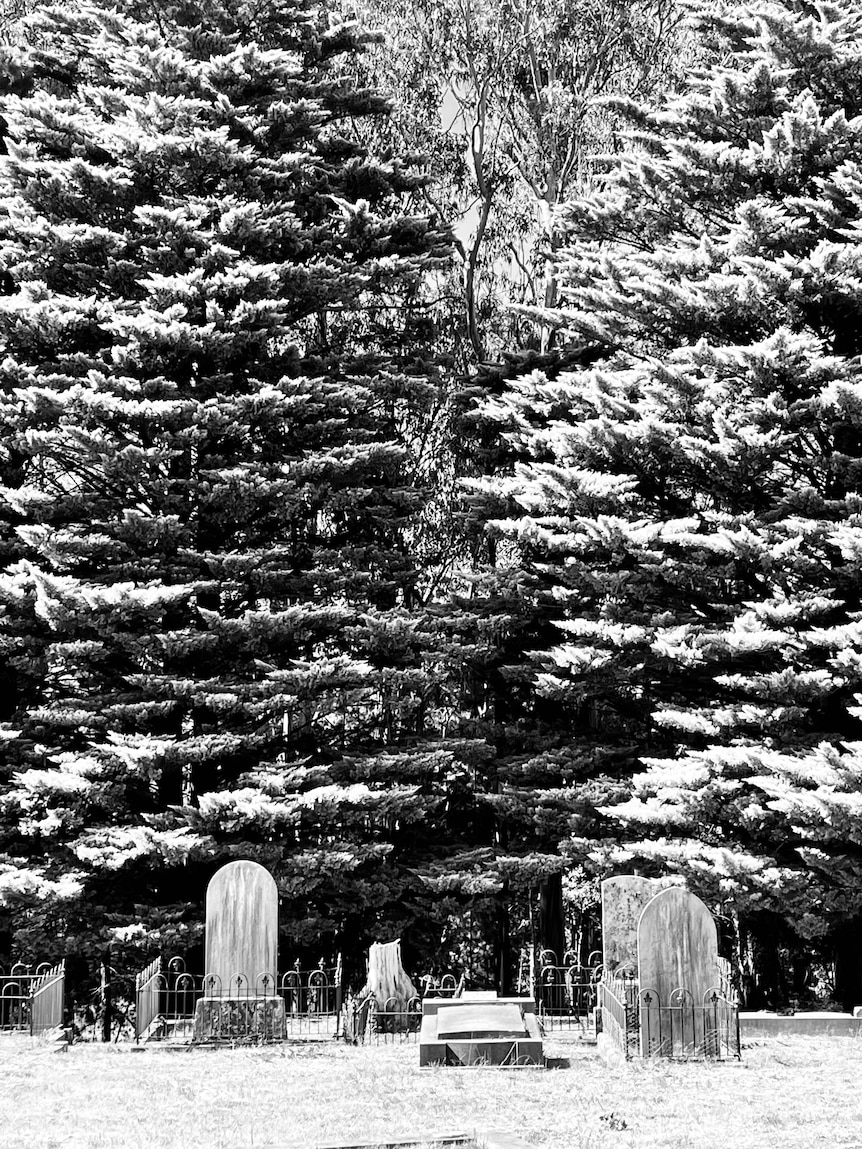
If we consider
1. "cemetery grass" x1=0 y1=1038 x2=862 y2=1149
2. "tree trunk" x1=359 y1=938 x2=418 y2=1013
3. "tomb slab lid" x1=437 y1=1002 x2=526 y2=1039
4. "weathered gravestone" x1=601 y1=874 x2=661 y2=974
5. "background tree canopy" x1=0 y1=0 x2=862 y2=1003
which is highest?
"background tree canopy" x1=0 y1=0 x2=862 y2=1003

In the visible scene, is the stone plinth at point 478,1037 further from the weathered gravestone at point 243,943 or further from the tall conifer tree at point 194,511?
the tall conifer tree at point 194,511

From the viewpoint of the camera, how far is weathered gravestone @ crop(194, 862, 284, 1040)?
14.7 m

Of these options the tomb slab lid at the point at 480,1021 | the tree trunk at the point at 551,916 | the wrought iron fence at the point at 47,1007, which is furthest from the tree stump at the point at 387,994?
the tree trunk at the point at 551,916

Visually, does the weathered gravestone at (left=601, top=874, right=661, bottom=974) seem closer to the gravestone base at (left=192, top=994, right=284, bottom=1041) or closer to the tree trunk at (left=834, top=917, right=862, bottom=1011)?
the gravestone base at (left=192, top=994, right=284, bottom=1041)

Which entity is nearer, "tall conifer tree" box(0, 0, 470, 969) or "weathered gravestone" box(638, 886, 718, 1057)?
"weathered gravestone" box(638, 886, 718, 1057)

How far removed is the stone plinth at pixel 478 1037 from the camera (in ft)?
41.4

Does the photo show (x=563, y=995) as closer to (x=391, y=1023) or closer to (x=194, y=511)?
(x=391, y=1023)

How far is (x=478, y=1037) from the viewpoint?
1289cm

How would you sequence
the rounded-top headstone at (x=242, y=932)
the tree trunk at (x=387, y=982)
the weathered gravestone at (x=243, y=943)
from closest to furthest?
the weathered gravestone at (x=243, y=943)
the rounded-top headstone at (x=242, y=932)
the tree trunk at (x=387, y=982)

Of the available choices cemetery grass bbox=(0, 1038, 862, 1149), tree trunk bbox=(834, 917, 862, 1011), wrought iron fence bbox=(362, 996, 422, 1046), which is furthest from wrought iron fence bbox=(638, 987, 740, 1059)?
tree trunk bbox=(834, 917, 862, 1011)

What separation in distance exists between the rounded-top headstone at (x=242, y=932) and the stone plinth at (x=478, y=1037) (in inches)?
97.8

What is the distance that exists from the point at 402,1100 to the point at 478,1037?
107 inches

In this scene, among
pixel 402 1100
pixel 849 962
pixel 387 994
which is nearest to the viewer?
pixel 402 1100

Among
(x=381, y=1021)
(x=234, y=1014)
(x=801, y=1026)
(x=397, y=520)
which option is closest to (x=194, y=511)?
(x=397, y=520)
